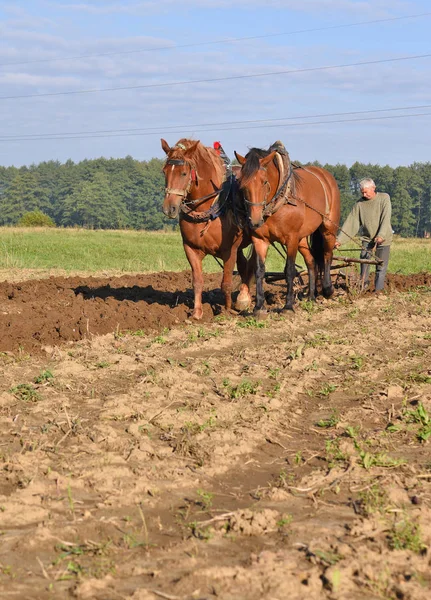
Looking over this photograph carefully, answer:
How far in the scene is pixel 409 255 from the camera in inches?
1080

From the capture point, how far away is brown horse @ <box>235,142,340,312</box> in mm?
9633

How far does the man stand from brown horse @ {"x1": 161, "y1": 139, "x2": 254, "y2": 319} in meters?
2.97

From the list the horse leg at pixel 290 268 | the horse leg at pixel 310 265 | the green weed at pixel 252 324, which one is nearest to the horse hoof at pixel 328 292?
the horse leg at pixel 310 265

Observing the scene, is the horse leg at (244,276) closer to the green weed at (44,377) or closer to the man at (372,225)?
the man at (372,225)

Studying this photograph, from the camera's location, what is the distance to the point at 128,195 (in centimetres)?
10894

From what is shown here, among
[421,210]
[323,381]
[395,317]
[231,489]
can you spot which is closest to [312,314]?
[395,317]

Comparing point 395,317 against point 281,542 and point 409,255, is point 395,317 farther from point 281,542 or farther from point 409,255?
point 409,255

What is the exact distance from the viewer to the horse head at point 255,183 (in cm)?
955

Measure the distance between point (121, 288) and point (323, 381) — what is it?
22.8ft

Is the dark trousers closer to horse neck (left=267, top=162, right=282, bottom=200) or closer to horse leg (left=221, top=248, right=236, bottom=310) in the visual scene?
horse leg (left=221, top=248, right=236, bottom=310)

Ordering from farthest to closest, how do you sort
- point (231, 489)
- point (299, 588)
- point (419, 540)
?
point (231, 489) → point (419, 540) → point (299, 588)

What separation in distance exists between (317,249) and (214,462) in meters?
7.49

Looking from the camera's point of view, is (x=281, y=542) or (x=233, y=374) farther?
(x=233, y=374)

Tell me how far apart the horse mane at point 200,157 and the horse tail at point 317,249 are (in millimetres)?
2382
